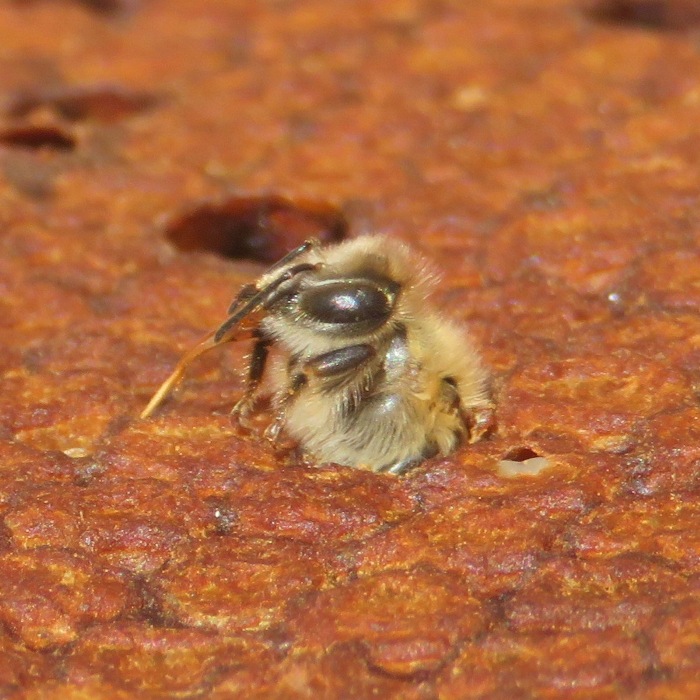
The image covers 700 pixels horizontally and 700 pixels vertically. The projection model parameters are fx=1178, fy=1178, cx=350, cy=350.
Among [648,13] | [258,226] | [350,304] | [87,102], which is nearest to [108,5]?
[87,102]

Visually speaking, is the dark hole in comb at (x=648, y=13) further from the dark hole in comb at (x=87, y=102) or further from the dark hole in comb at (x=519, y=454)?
the dark hole in comb at (x=519, y=454)

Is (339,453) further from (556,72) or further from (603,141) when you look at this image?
(556,72)

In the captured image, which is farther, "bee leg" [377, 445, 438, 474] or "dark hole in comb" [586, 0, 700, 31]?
"dark hole in comb" [586, 0, 700, 31]

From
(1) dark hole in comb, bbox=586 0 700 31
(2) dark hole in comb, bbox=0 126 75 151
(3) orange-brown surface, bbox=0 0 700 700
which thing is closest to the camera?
(3) orange-brown surface, bbox=0 0 700 700

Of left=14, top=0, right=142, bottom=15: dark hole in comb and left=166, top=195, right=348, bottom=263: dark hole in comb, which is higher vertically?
left=14, top=0, right=142, bottom=15: dark hole in comb

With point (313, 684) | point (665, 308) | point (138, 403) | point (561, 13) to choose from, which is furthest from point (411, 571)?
point (561, 13)

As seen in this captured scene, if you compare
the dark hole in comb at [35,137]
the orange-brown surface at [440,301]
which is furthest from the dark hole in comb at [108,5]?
the dark hole in comb at [35,137]

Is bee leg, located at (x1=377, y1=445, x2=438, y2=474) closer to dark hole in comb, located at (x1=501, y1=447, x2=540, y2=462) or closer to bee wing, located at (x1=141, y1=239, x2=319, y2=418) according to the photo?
dark hole in comb, located at (x1=501, y1=447, x2=540, y2=462)

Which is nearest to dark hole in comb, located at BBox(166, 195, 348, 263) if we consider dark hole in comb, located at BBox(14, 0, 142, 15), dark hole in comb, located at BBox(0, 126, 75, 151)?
dark hole in comb, located at BBox(0, 126, 75, 151)
